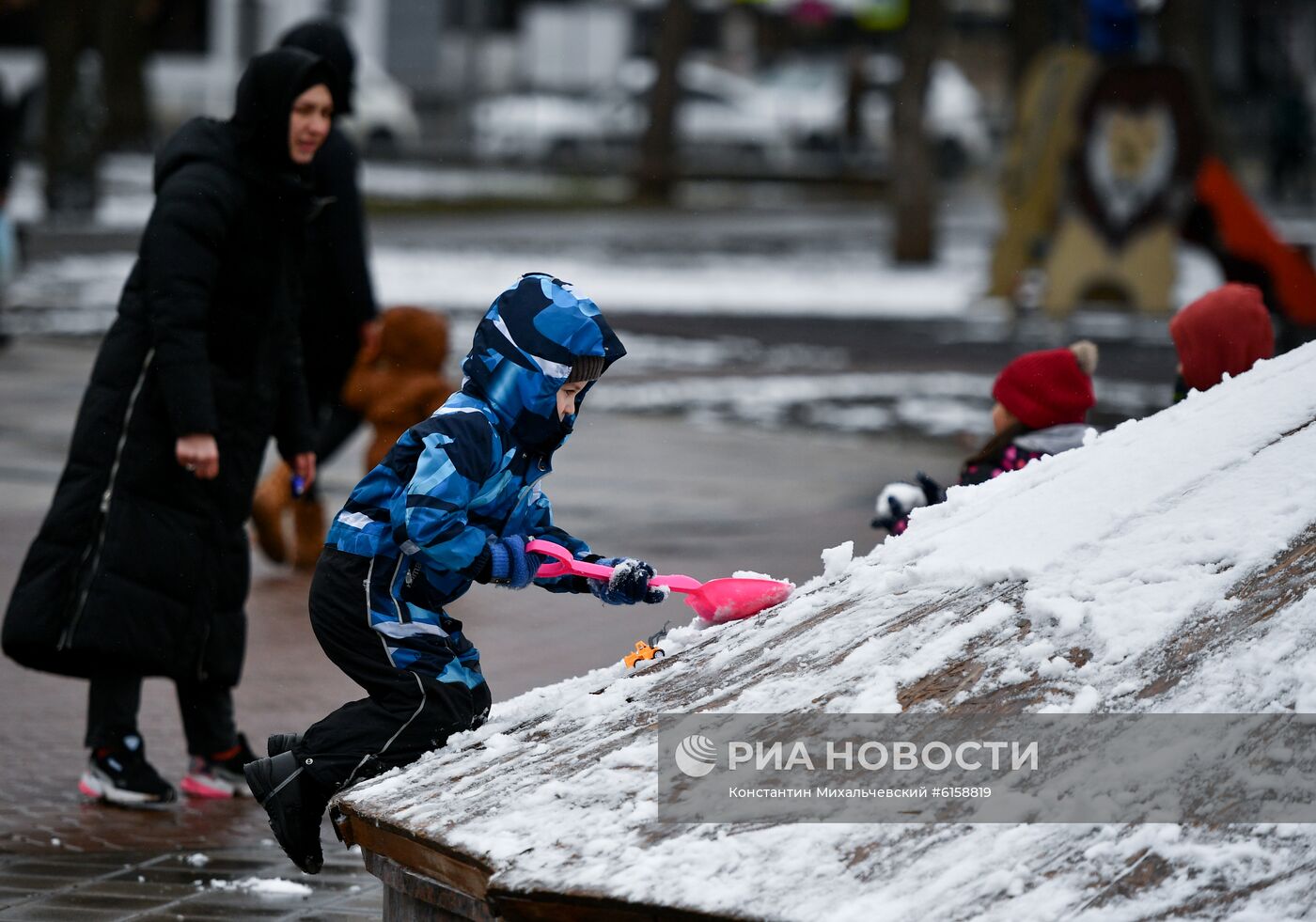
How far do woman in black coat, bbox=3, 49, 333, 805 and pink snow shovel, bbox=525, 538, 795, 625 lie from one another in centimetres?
155

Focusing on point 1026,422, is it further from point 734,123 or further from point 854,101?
point 734,123

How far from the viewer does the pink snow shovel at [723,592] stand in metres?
3.84

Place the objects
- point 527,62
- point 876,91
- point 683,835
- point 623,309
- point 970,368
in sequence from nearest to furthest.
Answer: point 683,835, point 970,368, point 623,309, point 876,91, point 527,62

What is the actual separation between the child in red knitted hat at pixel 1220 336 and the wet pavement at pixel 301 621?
219cm

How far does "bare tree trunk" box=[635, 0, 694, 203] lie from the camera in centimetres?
3070

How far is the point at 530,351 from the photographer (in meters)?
3.76

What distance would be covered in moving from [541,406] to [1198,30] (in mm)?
20058

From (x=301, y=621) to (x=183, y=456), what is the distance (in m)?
2.29

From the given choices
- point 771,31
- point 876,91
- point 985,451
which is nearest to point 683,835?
point 985,451

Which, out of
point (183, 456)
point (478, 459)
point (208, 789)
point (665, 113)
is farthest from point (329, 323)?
point (665, 113)

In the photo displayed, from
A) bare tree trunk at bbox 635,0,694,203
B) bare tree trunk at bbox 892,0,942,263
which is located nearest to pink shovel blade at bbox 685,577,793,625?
bare tree trunk at bbox 892,0,942,263

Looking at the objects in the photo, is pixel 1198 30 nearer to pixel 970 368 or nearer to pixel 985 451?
pixel 970 368

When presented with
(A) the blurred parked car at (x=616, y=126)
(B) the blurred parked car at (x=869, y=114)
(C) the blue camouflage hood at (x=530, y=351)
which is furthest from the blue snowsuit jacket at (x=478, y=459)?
(B) the blurred parked car at (x=869, y=114)

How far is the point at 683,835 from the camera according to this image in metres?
3.01
